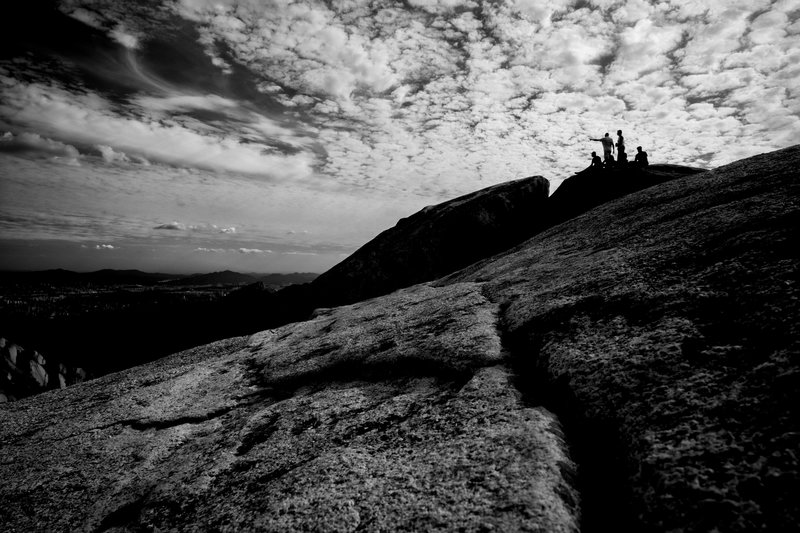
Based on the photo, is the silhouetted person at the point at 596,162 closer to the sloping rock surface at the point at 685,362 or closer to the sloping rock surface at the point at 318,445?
the sloping rock surface at the point at 685,362

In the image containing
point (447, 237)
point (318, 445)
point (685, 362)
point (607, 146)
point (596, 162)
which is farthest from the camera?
point (447, 237)

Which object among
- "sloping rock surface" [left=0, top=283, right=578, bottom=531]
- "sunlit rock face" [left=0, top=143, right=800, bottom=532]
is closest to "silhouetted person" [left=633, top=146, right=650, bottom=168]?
"sunlit rock face" [left=0, top=143, right=800, bottom=532]

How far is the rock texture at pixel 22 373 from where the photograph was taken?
109 feet

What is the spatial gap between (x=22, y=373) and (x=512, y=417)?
172 feet

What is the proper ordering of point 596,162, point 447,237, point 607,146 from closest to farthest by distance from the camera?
point 607,146
point 596,162
point 447,237

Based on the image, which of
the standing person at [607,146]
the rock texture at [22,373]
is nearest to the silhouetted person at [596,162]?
the standing person at [607,146]

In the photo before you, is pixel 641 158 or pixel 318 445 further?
pixel 641 158

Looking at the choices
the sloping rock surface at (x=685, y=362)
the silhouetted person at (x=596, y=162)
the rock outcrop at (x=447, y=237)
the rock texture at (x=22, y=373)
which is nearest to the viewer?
the sloping rock surface at (x=685, y=362)

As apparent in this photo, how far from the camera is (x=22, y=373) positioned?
126 feet

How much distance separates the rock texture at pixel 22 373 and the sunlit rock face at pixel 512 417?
2918 cm

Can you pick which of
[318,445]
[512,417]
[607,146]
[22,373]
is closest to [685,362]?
[512,417]

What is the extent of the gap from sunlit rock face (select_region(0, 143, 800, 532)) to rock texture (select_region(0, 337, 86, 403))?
2918cm

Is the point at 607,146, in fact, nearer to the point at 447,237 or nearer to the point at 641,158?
the point at 641,158

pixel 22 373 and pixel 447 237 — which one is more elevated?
pixel 447 237
